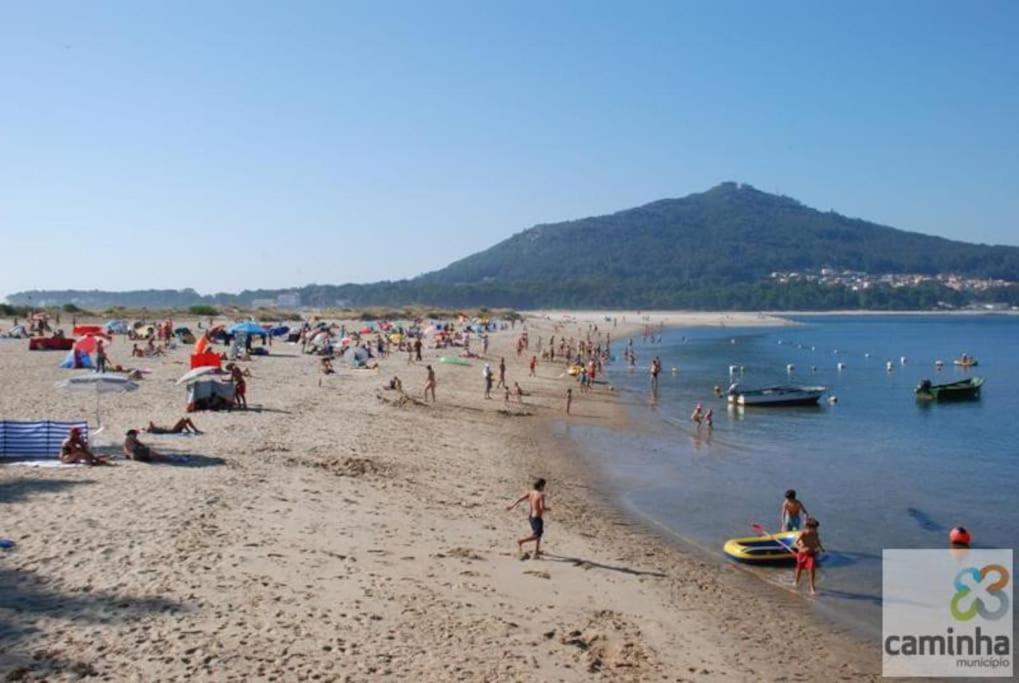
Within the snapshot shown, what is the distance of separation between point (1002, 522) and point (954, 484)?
384 centimetres

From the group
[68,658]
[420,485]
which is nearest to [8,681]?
[68,658]

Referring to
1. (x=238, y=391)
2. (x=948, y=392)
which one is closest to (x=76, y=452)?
(x=238, y=391)

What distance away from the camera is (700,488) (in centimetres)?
1903

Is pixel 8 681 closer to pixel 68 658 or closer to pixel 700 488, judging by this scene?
pixel 68 658

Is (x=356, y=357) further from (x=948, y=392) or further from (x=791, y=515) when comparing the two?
(x=948, y=392)

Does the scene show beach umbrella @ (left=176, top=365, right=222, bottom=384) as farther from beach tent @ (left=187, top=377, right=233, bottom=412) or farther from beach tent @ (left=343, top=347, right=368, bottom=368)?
beach tent @ (left=343, top=347, right=368, bottom=368)

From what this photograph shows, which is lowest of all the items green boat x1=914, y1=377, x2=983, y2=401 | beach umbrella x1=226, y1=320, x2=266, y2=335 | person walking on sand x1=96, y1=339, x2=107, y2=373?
green boat x1=914, y1=377, x2=983, y2=401

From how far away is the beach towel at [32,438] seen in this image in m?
14.9

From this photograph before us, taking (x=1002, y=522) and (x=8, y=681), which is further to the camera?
(x=1002, y=522)

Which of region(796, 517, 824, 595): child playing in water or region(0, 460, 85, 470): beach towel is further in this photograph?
region(0, 460, 85, 470): beach towel

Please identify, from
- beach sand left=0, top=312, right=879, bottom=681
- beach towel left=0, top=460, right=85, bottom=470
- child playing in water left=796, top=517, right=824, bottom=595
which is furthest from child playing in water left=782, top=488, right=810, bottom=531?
beach towel left=0, top=460, right=85, bottom=470

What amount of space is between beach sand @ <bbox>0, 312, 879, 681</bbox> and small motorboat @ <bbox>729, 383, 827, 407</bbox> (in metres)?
18.7

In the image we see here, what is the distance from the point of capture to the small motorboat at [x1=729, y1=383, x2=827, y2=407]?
35469mm

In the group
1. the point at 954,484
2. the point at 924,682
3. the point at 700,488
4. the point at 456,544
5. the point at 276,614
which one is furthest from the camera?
the point at 954,484
